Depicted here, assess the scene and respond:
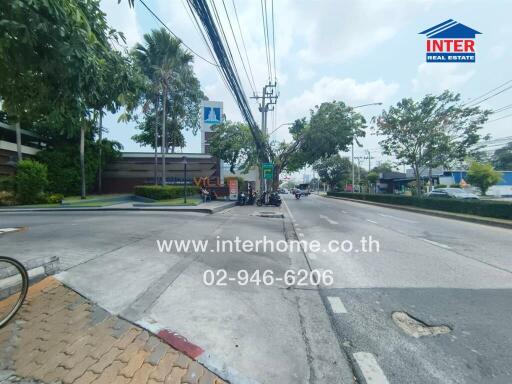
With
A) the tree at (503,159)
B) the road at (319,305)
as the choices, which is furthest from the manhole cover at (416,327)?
the tree at (503,159)

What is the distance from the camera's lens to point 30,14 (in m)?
3.29

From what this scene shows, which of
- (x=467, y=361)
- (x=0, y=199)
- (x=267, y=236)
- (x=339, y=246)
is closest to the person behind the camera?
(x=467, y=361)

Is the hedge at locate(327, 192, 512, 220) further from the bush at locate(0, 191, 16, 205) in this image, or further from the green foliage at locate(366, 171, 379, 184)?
the green foliage at locate(366, 171, 379, 184)

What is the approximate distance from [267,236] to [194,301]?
18.9 feet

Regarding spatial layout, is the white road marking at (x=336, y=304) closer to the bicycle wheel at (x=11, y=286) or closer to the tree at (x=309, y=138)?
the bicycle wheel at (x=11, y=286)

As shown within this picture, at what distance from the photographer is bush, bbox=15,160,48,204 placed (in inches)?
866

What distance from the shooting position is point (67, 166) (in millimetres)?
28672

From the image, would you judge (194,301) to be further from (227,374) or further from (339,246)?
(339,246)

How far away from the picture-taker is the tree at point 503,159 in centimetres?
6750

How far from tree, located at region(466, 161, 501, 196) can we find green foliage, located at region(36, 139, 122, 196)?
4621 cm

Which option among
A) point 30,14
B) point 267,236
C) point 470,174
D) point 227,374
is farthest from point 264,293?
point 470,174

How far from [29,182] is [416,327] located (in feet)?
86.4

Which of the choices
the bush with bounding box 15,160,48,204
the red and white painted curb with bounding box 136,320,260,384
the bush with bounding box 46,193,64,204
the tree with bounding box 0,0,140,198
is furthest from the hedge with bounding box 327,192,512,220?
the bush with bounding box 15,160,48,204

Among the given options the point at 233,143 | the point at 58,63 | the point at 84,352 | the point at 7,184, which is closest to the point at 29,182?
the point at 7,184
